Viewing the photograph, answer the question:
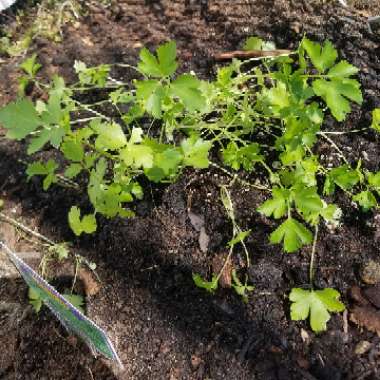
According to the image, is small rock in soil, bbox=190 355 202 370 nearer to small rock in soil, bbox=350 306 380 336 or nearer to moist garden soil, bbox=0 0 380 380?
moist garden soil, bbox=0 0 380 380

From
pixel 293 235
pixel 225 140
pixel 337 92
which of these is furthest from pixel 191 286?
pixel 337 92

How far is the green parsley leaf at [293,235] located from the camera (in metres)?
1.36

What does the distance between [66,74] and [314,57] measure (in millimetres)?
1128

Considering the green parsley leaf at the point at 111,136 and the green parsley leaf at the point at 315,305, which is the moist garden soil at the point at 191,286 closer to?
the green parsley leaf at the point at 315,305

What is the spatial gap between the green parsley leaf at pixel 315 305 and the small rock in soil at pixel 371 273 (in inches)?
5.9

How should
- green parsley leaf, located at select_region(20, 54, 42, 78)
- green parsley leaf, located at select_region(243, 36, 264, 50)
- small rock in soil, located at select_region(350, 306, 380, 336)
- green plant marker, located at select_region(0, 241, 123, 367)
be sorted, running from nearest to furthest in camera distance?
1. green plant marker, located at select_region(0, 241, 123, 367)
2. small rock in soil, located at select_region(350, 306, 380, 336)
3. green parsley leaf, located at select_region(243, 36, 264, 50)
4. green parsley leaf, located at select_region(20, 54, 42, 78)

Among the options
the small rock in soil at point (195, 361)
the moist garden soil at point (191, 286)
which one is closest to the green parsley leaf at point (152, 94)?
the moist garden soil at point (191, 286)

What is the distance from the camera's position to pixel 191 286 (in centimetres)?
148

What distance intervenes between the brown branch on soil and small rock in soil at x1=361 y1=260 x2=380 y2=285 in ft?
3.04

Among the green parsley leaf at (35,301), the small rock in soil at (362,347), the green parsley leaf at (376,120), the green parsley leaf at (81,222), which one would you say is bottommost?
the small rock in soil at (362,347)

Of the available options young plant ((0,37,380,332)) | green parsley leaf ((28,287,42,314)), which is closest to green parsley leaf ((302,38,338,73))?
young plant ((0,37,380,332))

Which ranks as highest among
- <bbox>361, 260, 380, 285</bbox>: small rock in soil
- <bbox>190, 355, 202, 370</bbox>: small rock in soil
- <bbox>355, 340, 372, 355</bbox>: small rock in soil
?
<bbox>190, 355, 202, 370</bbox>: small rock in soil

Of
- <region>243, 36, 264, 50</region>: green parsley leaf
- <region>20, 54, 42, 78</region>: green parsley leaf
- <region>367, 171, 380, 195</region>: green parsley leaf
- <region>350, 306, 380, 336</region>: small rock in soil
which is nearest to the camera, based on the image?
<region>350, 306, 380, 336</region>: small rock in soil

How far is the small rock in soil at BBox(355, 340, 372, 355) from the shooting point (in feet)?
4.42
